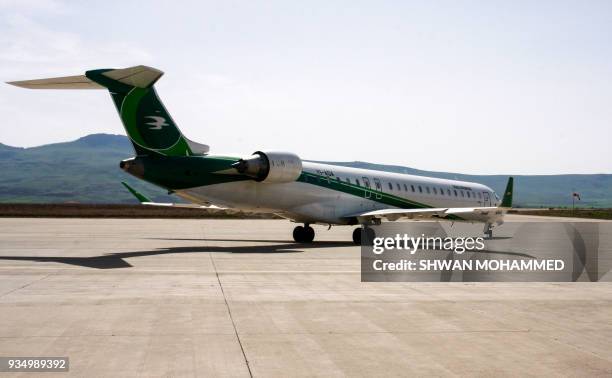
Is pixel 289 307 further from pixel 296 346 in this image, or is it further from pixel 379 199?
pixel 379 199

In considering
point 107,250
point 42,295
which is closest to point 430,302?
point 42,295

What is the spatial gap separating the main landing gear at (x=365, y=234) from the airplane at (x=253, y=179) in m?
0.05

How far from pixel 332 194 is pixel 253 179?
4.66 meters

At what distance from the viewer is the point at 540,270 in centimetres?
1848

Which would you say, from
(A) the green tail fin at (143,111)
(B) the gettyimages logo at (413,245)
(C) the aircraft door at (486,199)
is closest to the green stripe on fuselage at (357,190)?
(B) the gettyimages logo at (413,245)

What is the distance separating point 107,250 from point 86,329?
46.7ft

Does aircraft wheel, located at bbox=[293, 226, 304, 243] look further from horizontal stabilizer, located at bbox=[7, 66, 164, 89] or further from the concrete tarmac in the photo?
the concrete tarmac

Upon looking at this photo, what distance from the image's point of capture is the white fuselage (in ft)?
85.9

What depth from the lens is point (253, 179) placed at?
1032 inches

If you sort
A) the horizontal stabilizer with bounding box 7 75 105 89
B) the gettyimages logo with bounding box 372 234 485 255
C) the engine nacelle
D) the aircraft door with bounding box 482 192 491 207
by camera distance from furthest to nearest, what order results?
the aircraft door with bounding box 482 192 491 207
the engine nacelle
the gettyimages logo with bounding box 372 234 485 255
the horizontal stabilizer with bounding box 7 75 105 89

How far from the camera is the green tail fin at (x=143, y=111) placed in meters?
21.9

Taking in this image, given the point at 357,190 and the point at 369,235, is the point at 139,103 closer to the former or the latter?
the point at 357,190

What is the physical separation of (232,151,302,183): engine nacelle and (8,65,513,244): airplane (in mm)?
36

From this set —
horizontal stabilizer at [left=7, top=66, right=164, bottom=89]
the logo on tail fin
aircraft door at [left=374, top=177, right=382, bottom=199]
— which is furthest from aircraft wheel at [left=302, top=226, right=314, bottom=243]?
horizontal stabilizer at [left=7, top=66, right=164, bottom=89]
